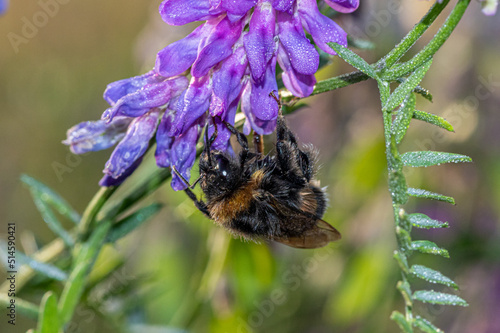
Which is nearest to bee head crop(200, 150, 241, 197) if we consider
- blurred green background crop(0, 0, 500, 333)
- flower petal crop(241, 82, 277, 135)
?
flower petal crop(241, 82, 277, 135)

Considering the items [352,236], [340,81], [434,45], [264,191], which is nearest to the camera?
[434,45]

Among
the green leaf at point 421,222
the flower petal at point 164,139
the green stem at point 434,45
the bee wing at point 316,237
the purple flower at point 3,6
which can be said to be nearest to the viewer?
the green stem at point 434,45

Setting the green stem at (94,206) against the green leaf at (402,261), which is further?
the green stem at (94,206)

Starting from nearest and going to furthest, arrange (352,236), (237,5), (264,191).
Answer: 1. (237,5)
2. (264,191)
3. (352,236)

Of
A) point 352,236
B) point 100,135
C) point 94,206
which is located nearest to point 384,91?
point 100,135

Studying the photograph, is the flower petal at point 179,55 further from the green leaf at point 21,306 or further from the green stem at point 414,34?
the green leaf at point 21,306

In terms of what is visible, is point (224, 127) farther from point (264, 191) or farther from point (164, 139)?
point (264, 191)

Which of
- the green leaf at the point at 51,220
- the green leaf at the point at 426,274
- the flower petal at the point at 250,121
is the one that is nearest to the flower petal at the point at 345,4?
the flower petal at the point at 250,121
